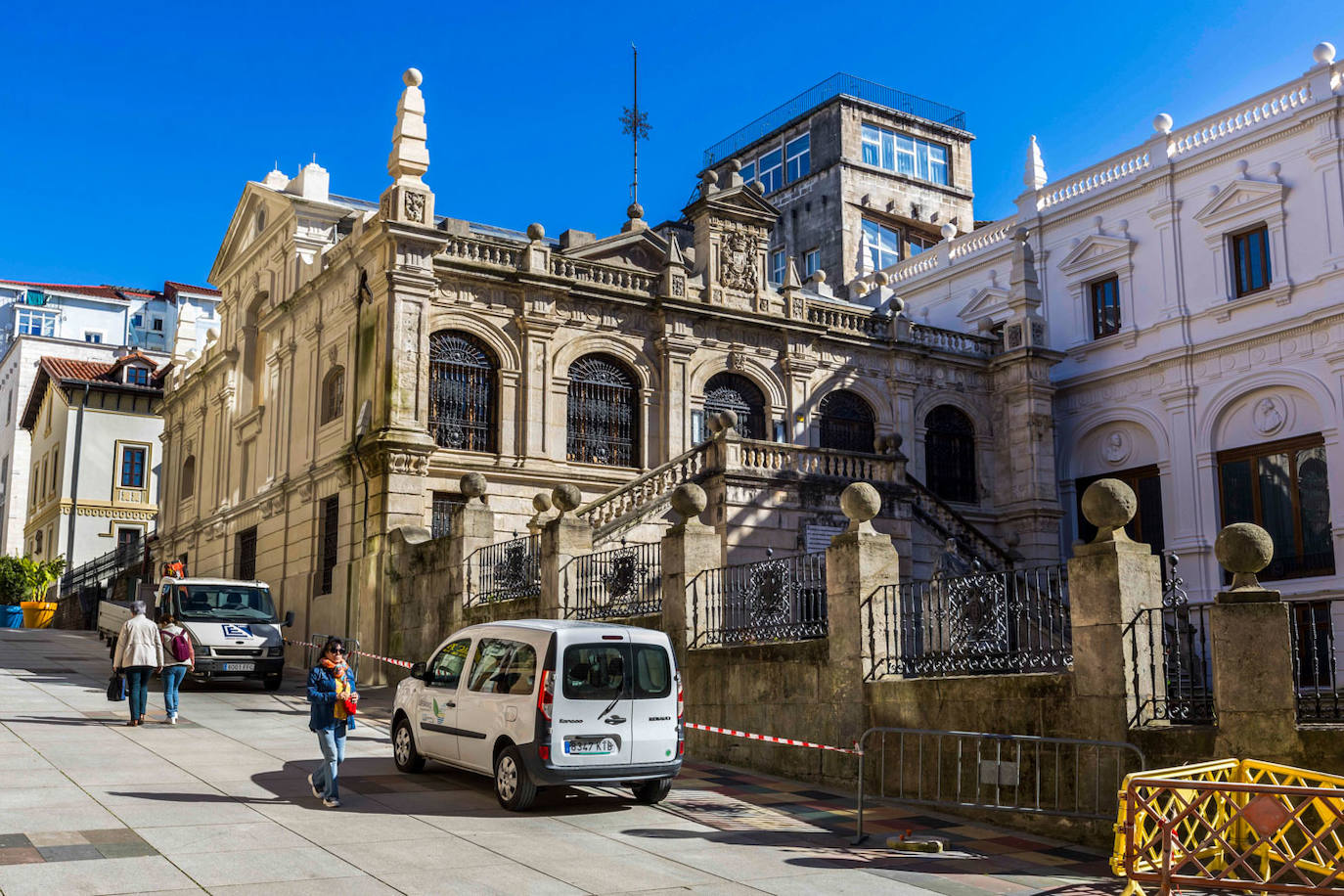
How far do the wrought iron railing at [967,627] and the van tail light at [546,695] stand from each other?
3.88m

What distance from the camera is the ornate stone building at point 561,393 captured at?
25250 millimetres

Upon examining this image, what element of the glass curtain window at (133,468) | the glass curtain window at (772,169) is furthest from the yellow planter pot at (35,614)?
the glass curtain window at (772,169)

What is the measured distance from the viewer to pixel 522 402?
27.4 metres

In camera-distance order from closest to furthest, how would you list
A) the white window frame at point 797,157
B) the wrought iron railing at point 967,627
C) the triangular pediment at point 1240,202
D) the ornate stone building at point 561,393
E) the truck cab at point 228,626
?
the wrought iron railing at point 967,627, the truck cab at point 228,626, the ornate stone building at point 561,393, the triangular pediment at point 1240,202, the white window frame at point 797,157

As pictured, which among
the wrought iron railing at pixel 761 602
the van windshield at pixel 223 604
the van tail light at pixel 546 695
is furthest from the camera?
the van windshield at pixel 223 604

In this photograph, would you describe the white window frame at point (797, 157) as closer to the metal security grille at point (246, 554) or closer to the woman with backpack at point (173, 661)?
the metal security grille at point (246, 554)

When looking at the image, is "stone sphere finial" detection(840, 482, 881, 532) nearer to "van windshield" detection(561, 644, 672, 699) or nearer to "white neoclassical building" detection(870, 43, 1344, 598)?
"van windshield" detection(561, 644, 672, 699)

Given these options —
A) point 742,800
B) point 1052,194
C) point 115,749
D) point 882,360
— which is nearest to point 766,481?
point 882,360

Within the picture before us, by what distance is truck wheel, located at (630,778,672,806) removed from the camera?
12.4m

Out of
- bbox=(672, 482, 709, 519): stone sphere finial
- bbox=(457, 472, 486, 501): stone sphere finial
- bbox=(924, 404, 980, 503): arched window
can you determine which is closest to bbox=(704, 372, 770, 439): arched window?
bbox=(924, 404, 980, 503): arched window

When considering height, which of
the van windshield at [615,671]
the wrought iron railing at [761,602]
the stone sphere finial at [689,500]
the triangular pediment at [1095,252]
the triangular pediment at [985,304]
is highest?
the triangular pediment at [1095,252]

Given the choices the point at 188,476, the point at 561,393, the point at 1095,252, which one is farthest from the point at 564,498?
the point at 188,476

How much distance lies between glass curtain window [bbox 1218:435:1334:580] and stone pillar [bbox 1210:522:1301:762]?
19612 mm

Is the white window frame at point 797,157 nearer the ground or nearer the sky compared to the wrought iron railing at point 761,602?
nearer the sky
